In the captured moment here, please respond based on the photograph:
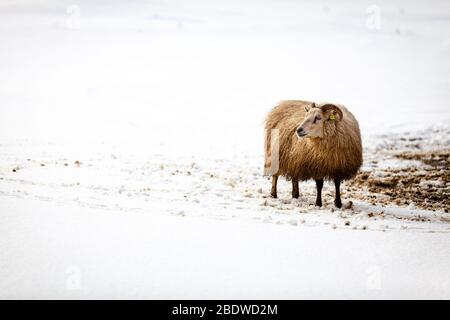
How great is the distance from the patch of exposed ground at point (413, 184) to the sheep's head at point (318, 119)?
121 cm

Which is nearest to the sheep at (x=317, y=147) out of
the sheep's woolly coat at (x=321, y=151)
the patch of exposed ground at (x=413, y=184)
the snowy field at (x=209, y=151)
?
the sheep's woolly coat at (x=321, y=151)

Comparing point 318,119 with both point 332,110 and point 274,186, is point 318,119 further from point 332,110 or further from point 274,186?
point 274,186

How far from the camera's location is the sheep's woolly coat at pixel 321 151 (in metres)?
6.43

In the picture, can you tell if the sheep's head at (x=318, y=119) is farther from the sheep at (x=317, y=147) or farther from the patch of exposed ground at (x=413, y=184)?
the patch of exposed ground at (x=413, y=184)

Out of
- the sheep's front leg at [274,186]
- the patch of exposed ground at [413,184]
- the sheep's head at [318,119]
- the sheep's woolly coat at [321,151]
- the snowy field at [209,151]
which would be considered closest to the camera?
the snowy field at [209,151]

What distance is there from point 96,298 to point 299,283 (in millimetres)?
1511

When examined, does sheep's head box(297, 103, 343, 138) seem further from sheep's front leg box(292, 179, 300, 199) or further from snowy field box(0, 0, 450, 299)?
snowy field box(0, 0, 450, 299)

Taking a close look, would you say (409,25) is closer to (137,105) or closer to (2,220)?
(137,105)

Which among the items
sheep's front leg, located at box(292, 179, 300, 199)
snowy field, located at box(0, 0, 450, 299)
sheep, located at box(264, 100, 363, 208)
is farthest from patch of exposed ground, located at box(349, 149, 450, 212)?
sheep's front leg, located at box(292, 179, 300, 199)

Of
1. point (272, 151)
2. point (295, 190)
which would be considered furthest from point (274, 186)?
point (272, 151)

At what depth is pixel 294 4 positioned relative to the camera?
1419 centimetres

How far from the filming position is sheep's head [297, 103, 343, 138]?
6.27 m

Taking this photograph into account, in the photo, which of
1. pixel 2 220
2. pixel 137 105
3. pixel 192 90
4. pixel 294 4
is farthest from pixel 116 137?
pixel 294 4

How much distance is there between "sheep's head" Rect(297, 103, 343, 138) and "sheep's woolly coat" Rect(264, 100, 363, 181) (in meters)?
0.06
